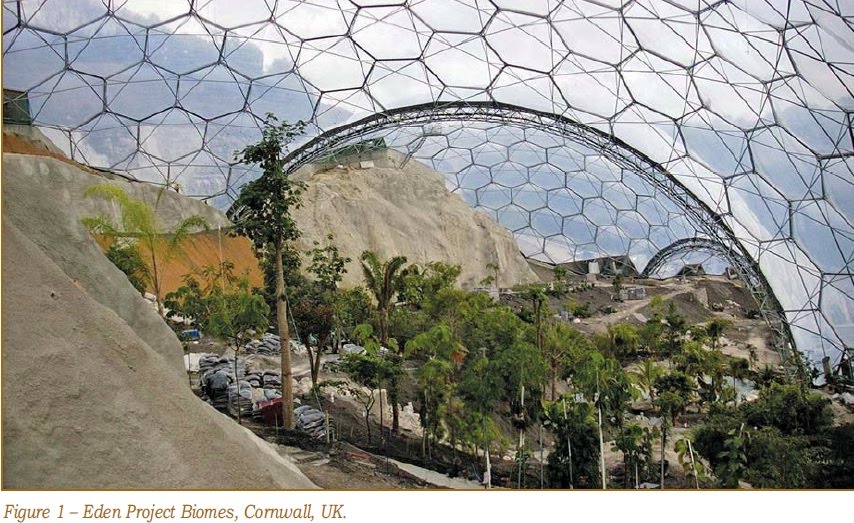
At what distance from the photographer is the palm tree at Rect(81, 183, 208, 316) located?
1617cm

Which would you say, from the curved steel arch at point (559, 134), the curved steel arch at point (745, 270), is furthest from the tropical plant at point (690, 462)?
the curved steel arch at point (559, 134)

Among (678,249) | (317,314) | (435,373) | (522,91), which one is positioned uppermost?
(522,91)

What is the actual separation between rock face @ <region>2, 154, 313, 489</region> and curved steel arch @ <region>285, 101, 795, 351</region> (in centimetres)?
1356

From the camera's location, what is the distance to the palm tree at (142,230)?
16.2m

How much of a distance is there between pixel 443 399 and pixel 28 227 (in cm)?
828

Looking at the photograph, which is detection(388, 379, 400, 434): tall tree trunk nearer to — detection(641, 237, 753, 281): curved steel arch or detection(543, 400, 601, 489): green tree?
detection(543, 400, 601, 489): green tree

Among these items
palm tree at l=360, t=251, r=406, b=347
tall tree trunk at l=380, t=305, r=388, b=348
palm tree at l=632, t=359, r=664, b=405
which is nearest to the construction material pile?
tall tree trunk at l=380, t=305, r=388, b=348

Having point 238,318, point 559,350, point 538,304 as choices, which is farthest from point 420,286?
point 238,318

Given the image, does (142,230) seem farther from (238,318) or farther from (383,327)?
(383,327)

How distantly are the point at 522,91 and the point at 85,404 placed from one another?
1758cm

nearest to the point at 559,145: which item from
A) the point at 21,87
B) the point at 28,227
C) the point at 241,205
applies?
the point at 241,205

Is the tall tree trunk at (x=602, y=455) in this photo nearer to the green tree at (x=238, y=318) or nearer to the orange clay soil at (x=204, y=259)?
the green tree at (x=238, y=318)

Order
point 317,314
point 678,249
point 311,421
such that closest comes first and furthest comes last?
point 311,421, point 317,314, point 678,249

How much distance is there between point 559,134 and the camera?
2352 centimetres
